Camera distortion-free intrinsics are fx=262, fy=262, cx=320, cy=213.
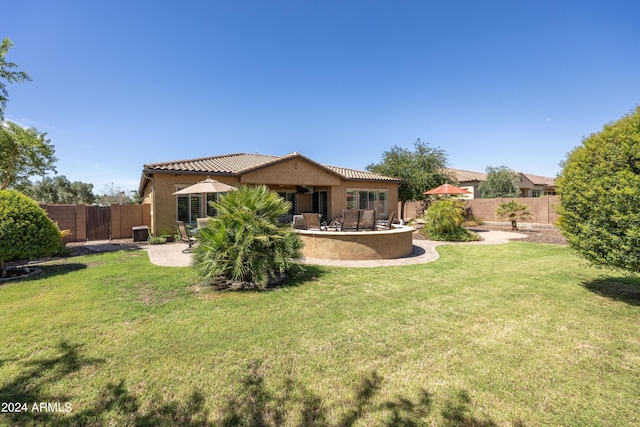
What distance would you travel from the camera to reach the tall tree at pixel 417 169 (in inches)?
1030

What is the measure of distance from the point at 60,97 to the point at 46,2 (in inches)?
262

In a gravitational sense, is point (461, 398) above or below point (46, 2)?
below

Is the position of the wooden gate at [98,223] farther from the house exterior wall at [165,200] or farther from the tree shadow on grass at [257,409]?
the tree shadow on grass at [257,409]

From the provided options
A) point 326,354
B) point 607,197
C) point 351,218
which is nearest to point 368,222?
point 351,218

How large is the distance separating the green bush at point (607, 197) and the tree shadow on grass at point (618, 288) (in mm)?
1271

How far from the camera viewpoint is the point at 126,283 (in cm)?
694

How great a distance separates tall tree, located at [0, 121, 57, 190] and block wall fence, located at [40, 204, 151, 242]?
11.6 feet

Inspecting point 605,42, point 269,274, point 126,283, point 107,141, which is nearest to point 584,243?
point 269,274

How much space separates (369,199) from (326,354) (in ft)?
66.8

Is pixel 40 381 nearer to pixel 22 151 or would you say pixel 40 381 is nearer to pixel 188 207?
pixel 188 207

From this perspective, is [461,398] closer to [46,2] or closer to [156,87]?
[46,2]

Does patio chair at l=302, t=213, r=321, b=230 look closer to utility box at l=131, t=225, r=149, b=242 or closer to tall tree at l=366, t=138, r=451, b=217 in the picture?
utility box at l=131, t=225, r=149, b=242

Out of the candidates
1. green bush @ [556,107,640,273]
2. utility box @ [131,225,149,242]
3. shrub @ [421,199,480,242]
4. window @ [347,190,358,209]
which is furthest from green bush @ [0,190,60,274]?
window @ [347,190,358,209]

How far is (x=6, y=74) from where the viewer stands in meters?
12.5
